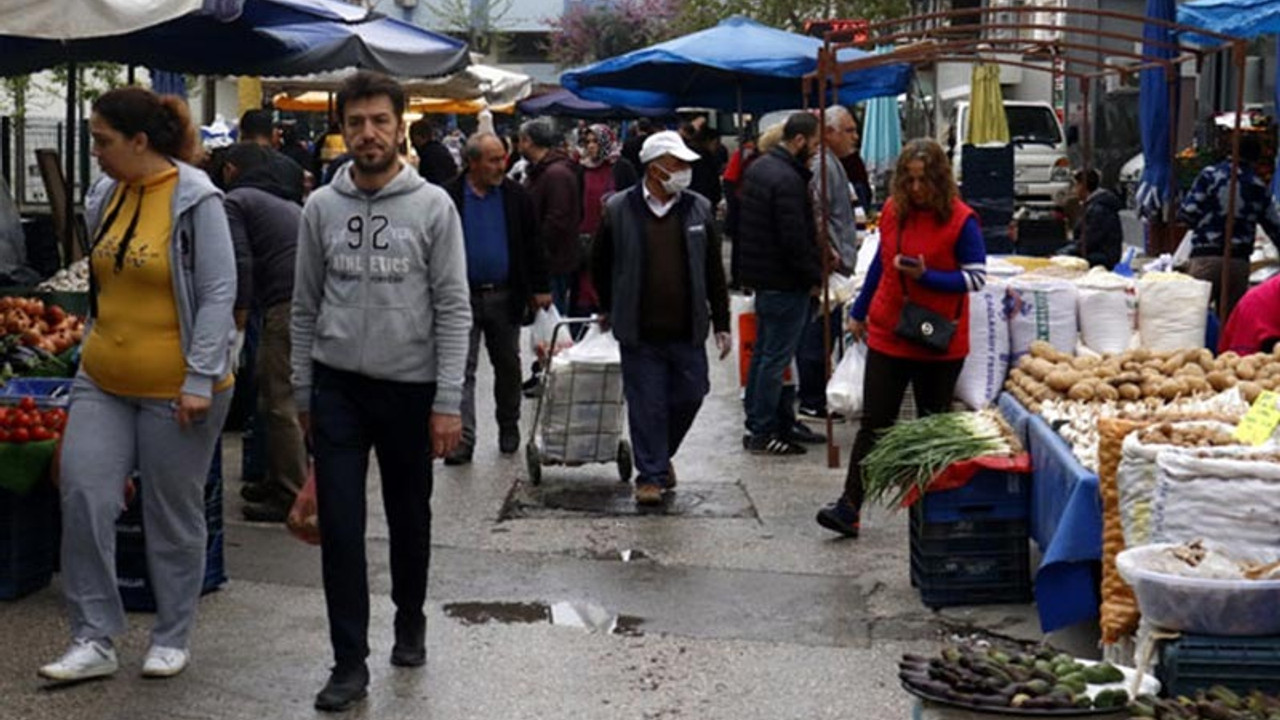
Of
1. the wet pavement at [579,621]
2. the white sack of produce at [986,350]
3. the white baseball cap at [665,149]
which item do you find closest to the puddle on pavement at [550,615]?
the wet pavement at [579,621]

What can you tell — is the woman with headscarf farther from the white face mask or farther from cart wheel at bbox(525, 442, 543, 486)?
the white face mask

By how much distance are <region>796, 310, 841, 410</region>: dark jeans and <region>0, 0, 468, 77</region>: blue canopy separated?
3192 millimetres

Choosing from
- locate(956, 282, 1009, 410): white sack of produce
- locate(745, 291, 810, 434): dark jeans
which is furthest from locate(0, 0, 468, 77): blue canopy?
locate(956, 282, 1009, 410): white sack of produce

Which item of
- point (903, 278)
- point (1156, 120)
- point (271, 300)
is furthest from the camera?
point (1156, 120)

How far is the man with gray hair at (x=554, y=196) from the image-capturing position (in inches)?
660

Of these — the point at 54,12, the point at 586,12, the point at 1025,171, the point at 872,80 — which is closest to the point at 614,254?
the point at 54,12

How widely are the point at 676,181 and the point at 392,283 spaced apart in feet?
13.6

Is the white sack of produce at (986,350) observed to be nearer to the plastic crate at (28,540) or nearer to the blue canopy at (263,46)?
the blue canopy at (263,46)

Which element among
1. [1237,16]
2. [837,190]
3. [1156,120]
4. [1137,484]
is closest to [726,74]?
[1156,120]

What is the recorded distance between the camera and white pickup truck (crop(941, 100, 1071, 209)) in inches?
1411

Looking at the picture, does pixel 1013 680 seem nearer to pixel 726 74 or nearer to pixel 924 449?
pixel 924 449

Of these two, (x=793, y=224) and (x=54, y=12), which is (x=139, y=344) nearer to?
(x=54, y=12)

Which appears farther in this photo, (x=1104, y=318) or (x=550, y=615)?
(x=1104, y=318)

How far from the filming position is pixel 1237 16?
13.5m
